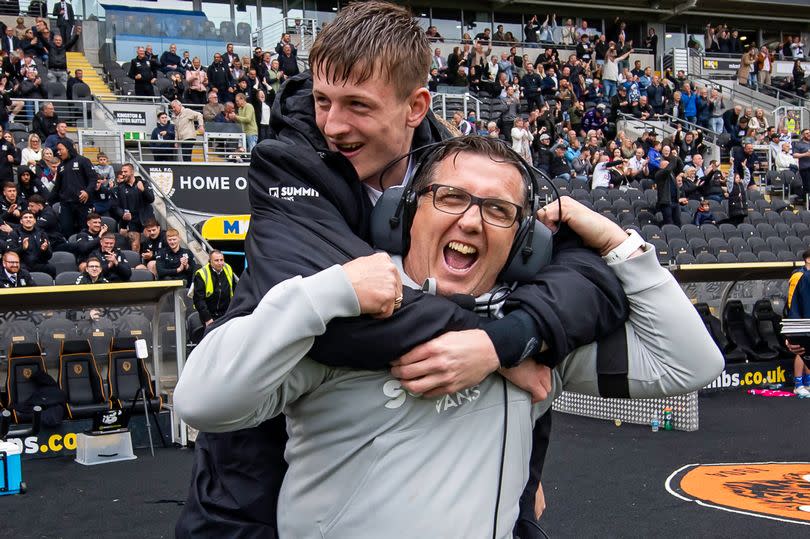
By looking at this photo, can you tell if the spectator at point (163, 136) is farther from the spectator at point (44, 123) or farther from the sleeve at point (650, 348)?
the sleeve at point (650, 348)

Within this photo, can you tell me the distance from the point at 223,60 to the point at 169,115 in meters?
2.13

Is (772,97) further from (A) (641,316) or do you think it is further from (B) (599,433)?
(A) (641,316)

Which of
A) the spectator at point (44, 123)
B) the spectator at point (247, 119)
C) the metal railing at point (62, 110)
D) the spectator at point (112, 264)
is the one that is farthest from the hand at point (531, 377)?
the spectator at point (247, 119)

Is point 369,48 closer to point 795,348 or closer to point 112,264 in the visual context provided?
point 112,264

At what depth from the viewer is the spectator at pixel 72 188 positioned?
12898mm

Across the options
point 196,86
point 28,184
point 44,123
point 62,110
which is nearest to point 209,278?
point 28,184

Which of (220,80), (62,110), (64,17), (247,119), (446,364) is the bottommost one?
(446,364)

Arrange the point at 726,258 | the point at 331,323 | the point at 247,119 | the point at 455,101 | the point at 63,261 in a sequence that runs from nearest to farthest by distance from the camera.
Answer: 1. the point at 331,323
2. the point at 63,261
3. the point at 726,258
4. the point at 247,119
5. the point at 455,101

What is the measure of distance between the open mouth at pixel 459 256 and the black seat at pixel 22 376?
8567mm

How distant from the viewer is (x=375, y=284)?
1500 millimetres

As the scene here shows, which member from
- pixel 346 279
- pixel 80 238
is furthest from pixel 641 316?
pixel 80 238

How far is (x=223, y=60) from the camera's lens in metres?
19.4

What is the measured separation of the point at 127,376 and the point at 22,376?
1091 mm

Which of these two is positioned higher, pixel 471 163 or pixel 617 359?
pixel 471 163
